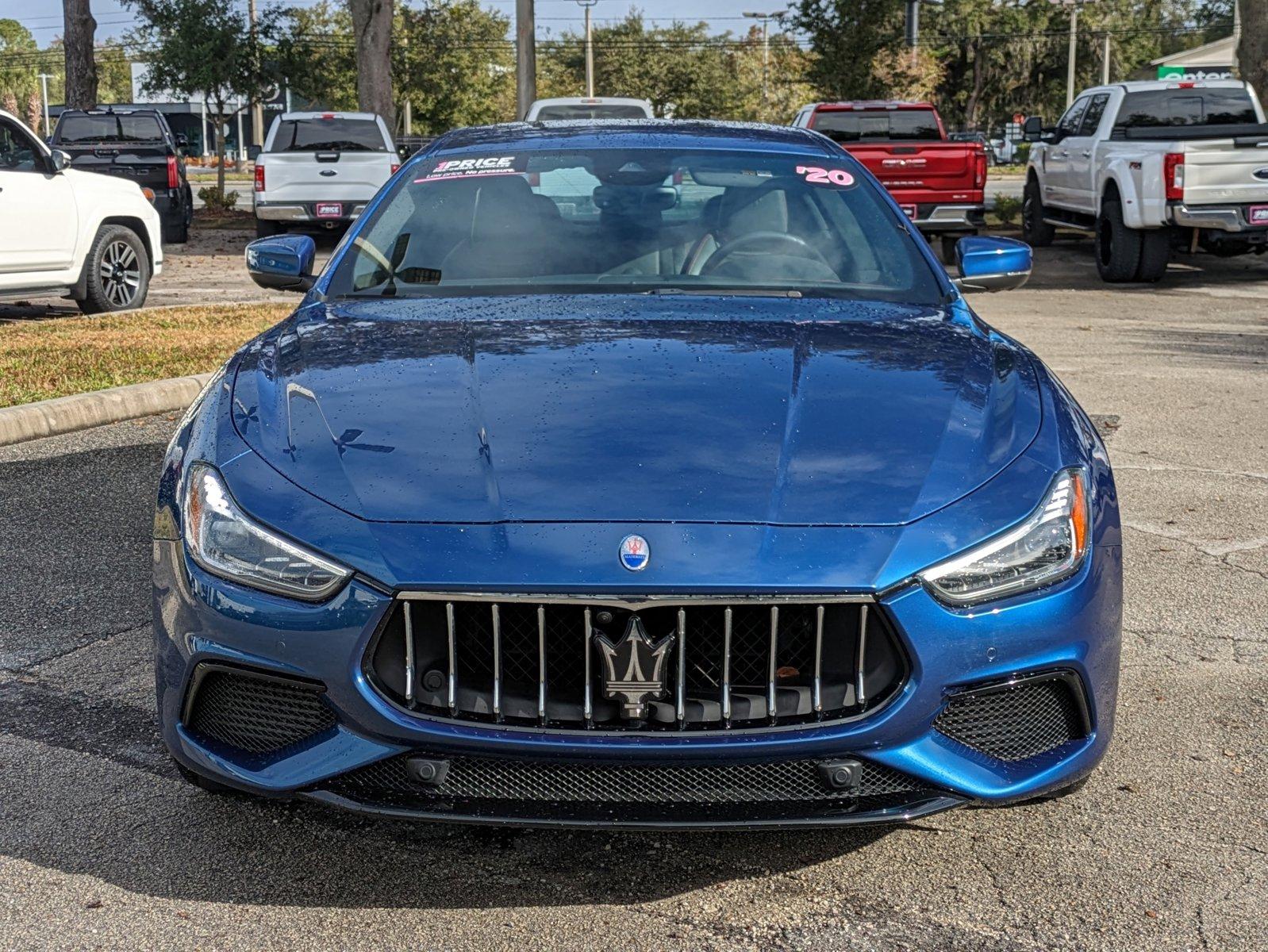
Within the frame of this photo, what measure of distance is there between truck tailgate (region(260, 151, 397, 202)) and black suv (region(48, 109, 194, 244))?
1539 mm

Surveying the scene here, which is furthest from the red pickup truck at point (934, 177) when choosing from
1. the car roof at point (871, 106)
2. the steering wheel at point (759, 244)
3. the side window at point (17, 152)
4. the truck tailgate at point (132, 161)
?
the steering wheel at point (759, 244)

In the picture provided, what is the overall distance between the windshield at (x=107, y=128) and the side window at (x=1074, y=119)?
467 inches

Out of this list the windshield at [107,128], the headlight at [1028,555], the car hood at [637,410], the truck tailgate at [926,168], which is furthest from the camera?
the windshield at [107,128]

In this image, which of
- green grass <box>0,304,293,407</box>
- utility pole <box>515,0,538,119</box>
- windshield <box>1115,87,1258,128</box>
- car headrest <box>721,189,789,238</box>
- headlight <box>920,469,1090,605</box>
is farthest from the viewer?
utility pole <box>515,0,538,119</box>

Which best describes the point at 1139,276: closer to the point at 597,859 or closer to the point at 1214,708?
the point at 1214,708

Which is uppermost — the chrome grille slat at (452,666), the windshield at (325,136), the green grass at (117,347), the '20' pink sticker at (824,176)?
the windshield at (325,136)

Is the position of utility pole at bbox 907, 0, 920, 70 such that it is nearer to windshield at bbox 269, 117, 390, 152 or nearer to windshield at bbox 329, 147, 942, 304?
windshield at bbox 269, 117, 390, 152

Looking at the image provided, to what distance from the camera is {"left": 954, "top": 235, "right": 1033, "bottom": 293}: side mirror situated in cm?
488

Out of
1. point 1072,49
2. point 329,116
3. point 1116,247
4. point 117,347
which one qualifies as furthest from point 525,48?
point 1072,49

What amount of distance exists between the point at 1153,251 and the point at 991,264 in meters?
11.6

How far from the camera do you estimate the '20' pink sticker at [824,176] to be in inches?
188

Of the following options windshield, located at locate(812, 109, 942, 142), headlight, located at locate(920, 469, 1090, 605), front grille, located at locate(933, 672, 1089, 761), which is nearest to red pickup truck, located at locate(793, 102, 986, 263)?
windshield, located at locate(812, 109, 942, 142)

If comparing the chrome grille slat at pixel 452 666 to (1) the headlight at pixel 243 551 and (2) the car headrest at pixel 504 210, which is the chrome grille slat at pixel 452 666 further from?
(2) the car headrest at pixel 504 210

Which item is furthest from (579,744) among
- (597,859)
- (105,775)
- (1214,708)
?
(1214,708)
